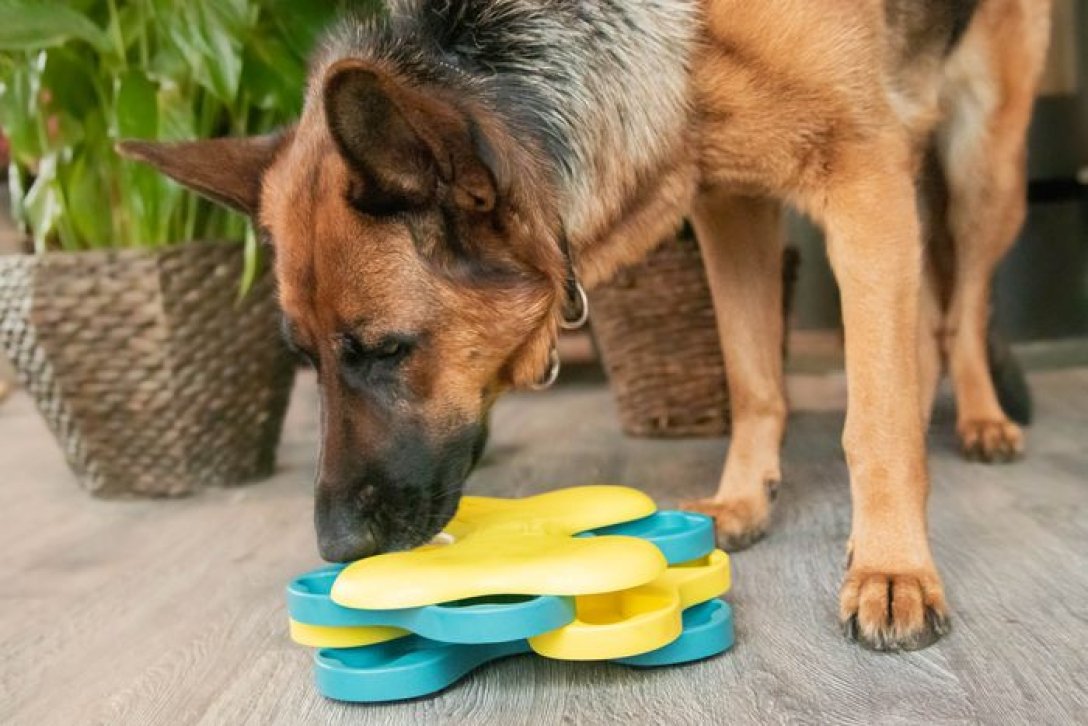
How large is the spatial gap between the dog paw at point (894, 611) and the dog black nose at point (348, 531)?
593 millimetres

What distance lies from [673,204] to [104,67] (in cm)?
137

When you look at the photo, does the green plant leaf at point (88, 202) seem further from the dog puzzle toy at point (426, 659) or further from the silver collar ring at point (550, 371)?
the dog puzzle toy at point (426, 659)

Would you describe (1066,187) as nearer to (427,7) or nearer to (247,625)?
(427,7)

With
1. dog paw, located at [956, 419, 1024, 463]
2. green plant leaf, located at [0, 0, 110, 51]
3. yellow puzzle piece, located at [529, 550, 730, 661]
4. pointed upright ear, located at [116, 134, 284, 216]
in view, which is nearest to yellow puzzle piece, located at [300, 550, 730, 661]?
yellow puzzle piece, located at [529, 550, 730, 661]

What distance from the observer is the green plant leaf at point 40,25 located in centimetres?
196

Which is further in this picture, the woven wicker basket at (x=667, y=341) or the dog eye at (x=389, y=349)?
the woven wicker basket at (x=667, y=341)

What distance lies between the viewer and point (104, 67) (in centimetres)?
229

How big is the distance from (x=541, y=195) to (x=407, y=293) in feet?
0.75

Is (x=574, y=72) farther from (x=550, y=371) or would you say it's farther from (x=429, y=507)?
(x=429, y=507)

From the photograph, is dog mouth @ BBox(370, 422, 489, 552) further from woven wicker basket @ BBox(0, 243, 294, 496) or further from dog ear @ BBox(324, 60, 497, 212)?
woven wicker basket @ BBox(0, 243, 294, 496)

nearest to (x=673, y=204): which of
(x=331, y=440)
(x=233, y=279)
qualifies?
(x=331, y=440)

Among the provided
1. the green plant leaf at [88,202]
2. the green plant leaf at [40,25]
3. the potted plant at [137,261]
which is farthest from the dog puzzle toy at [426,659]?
the green plant leaf at [88,202]

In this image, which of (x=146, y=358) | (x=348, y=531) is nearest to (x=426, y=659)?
(x=348, y=531)

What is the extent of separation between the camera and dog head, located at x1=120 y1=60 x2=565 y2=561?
130 centimetres
